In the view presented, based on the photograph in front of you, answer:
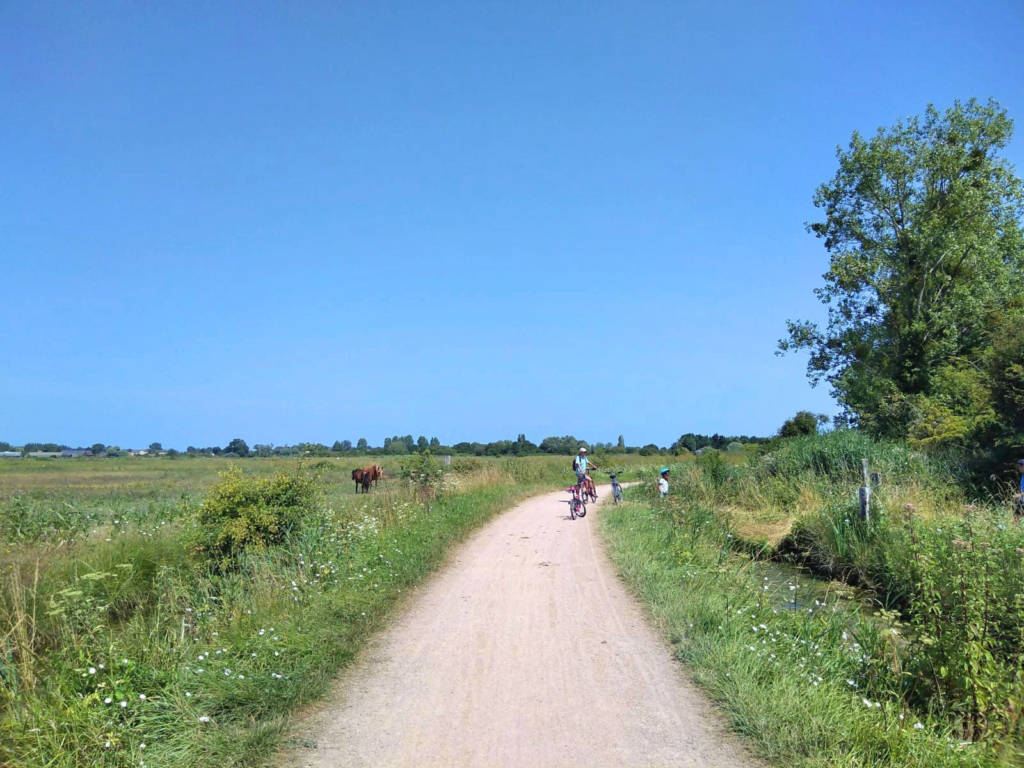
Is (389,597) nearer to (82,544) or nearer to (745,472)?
(82,544)

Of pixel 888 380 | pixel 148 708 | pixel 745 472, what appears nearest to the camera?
pixel 148 708

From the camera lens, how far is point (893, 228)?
3141cm

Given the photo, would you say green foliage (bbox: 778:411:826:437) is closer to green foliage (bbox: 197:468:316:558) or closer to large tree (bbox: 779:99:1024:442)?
large tree (bbox: 779:99:1024:442)

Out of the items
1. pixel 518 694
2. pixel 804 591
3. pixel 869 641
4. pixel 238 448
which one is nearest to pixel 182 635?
pixel 518 694

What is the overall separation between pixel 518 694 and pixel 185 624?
3.68 metres

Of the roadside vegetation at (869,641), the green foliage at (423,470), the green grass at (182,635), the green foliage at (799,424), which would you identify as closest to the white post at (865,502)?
the roadside vegetation at (869,641)

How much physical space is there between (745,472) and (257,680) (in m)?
19.3

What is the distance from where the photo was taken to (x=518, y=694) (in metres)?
5.57

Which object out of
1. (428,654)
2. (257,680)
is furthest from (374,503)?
(257,680)

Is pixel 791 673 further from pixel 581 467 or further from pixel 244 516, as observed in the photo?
pixel 581 467

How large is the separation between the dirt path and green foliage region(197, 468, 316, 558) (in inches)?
135

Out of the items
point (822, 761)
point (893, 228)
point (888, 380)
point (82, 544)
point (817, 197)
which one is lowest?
point (822, 761)

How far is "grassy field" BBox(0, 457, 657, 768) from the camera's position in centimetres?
459

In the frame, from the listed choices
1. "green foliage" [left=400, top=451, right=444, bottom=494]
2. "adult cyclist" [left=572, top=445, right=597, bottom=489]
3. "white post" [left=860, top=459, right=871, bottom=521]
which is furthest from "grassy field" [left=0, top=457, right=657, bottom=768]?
"white post" [left=860, top=459, right=871, bottom=521]
